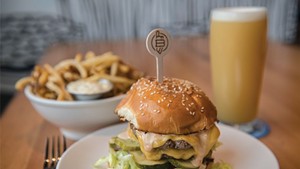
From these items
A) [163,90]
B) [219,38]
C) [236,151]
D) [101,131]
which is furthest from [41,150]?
[219,38]

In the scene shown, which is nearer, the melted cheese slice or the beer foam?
the melted cheese slice

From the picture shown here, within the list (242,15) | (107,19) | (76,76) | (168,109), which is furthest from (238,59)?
(107,19)

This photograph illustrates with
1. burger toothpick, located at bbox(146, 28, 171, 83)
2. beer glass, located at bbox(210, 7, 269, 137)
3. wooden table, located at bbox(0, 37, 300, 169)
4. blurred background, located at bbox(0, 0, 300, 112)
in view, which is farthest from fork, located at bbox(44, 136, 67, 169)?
blurred background, located at bbox(0, 0, 300, 112)

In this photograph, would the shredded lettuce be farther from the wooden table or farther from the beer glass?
the beer glass

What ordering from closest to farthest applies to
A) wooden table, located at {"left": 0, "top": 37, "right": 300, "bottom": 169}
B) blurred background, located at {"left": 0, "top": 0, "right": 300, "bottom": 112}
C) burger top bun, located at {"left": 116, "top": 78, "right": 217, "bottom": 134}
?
burger top bun, located at {"left": 116, "top": 78, "right": 217, "bottom": 134}
wooden table, located at {"left": 0, "top": 37, "right": 300, "bottom": 169}
blurred background, located at {"left": 0, "top": 0, "right": 300, "bottom": 112}

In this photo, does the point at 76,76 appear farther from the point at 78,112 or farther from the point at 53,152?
the point at 53,152

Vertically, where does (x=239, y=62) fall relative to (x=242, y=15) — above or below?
below

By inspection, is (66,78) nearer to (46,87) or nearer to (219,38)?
(46,87)
